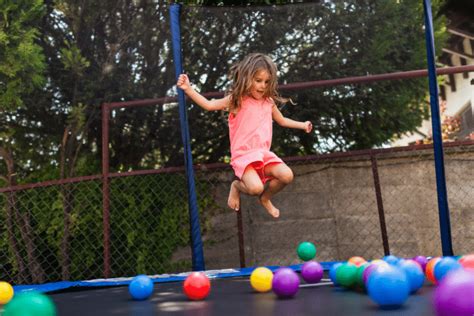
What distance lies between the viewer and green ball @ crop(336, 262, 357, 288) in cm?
223

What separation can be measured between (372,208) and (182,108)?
6.08ft

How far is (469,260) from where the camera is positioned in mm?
2113

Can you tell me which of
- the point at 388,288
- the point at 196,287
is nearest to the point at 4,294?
the point at 196,287

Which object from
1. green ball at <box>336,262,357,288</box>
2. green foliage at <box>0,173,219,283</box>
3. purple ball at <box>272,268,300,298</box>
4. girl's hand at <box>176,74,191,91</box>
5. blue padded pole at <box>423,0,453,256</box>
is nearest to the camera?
purple ball at <box>272,268,300,298</box>

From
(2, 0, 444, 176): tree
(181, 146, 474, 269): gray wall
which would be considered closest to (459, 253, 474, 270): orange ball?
(181, 146, 474, 269): gray wall

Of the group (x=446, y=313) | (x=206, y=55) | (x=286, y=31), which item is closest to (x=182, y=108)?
(x=206, y=55)

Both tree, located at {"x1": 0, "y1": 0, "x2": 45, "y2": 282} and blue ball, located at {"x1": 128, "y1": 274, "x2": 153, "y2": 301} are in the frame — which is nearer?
blue ball, located at {"x1": 128, "y1": 274, "x2": 153, "y2": 301}

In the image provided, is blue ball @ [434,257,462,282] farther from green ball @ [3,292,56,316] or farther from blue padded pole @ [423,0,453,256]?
green ball @ [3,292,56,316]

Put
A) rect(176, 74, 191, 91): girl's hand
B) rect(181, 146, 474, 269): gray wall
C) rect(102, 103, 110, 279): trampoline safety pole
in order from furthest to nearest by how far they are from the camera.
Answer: rect(181, 146, 474, 269): gray wall
rect(102, 103, 110, 279): trampoline safety pole
rect(176, 74, 191, 91): girl's hand

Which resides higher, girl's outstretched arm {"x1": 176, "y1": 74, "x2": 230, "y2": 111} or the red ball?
girl's outstretched arm {"x1": 176, "y1": 74, "x2": 230, "y2": 111}

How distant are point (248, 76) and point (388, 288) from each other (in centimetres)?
184

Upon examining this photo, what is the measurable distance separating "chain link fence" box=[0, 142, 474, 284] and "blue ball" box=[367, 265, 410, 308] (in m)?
2.35

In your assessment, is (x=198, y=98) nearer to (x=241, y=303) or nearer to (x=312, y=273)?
(x=312, y=273)

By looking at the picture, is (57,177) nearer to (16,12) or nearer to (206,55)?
(16,12)
